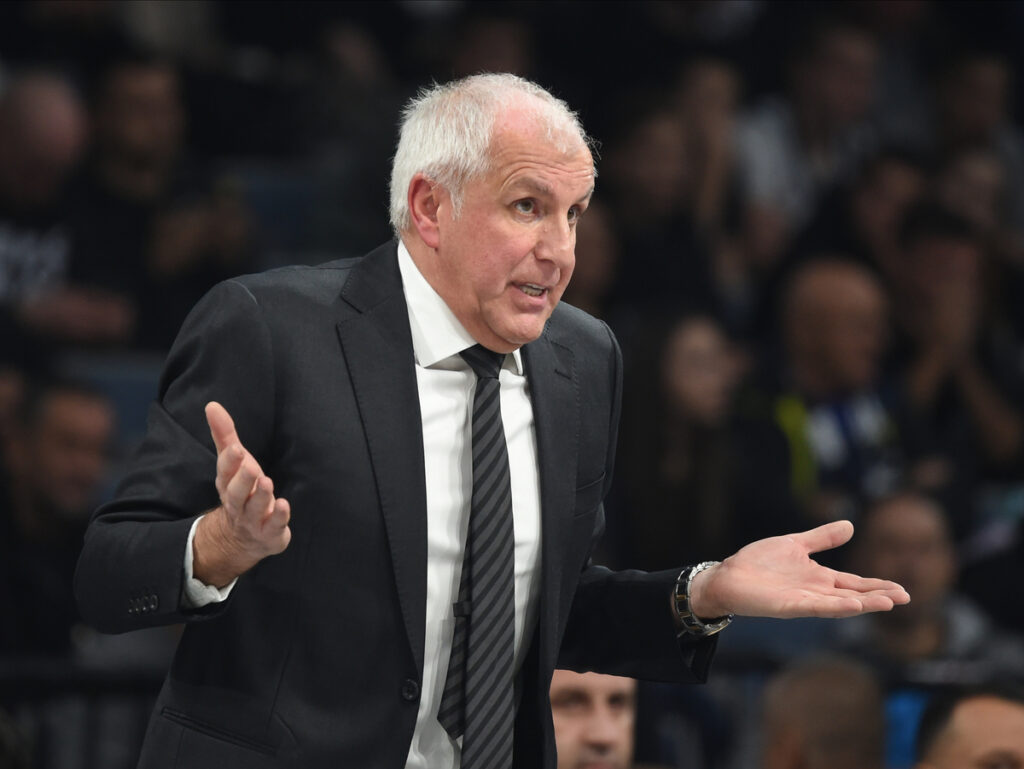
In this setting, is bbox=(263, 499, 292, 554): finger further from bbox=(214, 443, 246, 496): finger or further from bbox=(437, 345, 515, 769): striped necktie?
bbox=(437, 345, 515, 769): striped necktie

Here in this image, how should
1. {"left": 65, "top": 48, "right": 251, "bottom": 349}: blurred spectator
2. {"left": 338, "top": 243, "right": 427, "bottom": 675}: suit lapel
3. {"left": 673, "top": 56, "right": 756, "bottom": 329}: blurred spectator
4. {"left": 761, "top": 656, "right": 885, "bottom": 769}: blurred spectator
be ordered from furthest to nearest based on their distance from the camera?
{"left": 673, "top": 56, "right": 756, "bottom": 329}: blurred spectator, {"left": 65, "top": 48, "right": 251, "bottom": 349}: blurred spectator, {"left": 761, "top": 656, "right": 885, "bottom": 769}: blurred spectator, {"left": 338, "top": 243, "right": 427, "bottom": 675}: suit lapel

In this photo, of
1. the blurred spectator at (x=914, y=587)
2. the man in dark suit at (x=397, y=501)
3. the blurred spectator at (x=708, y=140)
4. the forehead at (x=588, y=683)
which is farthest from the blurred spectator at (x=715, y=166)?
the man in dark suit at (x=397, y=501)

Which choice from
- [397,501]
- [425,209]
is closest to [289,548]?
[397,501]

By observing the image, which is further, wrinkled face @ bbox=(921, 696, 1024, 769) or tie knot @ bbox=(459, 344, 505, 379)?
wrinkled face @ bbox=(921, 696, 1024, 769)

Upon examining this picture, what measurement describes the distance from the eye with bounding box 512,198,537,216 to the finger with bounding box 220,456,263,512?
54cm

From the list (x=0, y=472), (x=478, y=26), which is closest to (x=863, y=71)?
(x=478, y=26)

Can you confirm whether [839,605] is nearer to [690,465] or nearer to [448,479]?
[448,479]

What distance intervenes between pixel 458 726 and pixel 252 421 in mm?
469

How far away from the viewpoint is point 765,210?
6145 mm

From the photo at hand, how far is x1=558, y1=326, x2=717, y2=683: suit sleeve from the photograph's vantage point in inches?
87.8

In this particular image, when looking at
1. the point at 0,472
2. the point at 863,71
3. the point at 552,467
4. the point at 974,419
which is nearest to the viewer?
the point at 552,467

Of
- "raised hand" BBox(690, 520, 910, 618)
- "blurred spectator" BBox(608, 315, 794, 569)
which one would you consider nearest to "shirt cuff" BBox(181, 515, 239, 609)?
"raised hand" BBox(690, 520, 910, 618)

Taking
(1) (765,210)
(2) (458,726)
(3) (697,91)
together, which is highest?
(3) (697,91)

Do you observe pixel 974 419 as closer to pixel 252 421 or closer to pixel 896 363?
pixel 896 363
